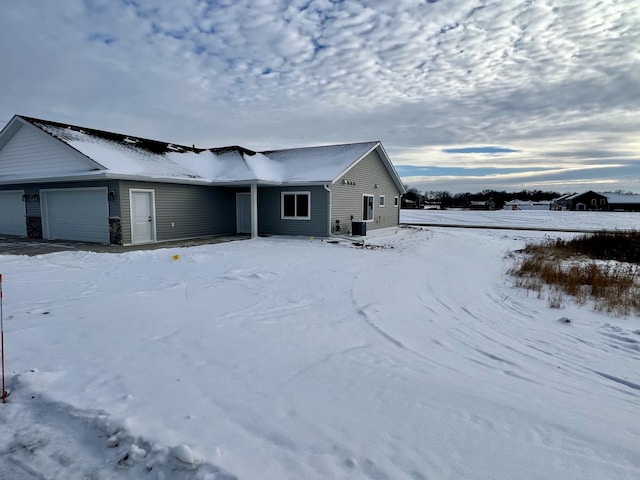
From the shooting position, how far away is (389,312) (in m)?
6.30

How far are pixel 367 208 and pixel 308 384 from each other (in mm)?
17259

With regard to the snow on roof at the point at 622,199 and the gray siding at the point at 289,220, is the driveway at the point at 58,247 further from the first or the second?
the snow on roof at the point at 622,199

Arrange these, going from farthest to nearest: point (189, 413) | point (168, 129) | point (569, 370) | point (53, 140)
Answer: point (168, 129) → point (53, 140) → point (569, 370) → point (189, 413)

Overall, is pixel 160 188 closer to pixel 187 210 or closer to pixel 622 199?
pixel 187 210

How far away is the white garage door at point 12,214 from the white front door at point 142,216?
22.2 ft

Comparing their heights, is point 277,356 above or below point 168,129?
below

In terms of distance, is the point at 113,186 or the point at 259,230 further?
the point at 259,230

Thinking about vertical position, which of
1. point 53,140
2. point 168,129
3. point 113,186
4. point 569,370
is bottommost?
point 569,370

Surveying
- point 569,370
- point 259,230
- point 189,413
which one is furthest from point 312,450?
point 259,230

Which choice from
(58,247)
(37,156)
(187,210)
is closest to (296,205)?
(187,210)

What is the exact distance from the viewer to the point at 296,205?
17.3 m

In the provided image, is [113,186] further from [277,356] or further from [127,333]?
[277,356]

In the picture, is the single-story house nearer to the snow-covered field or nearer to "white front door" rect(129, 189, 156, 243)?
"white front door" rect(129, 189, 156, 243)

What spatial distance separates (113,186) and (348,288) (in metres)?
10.4
